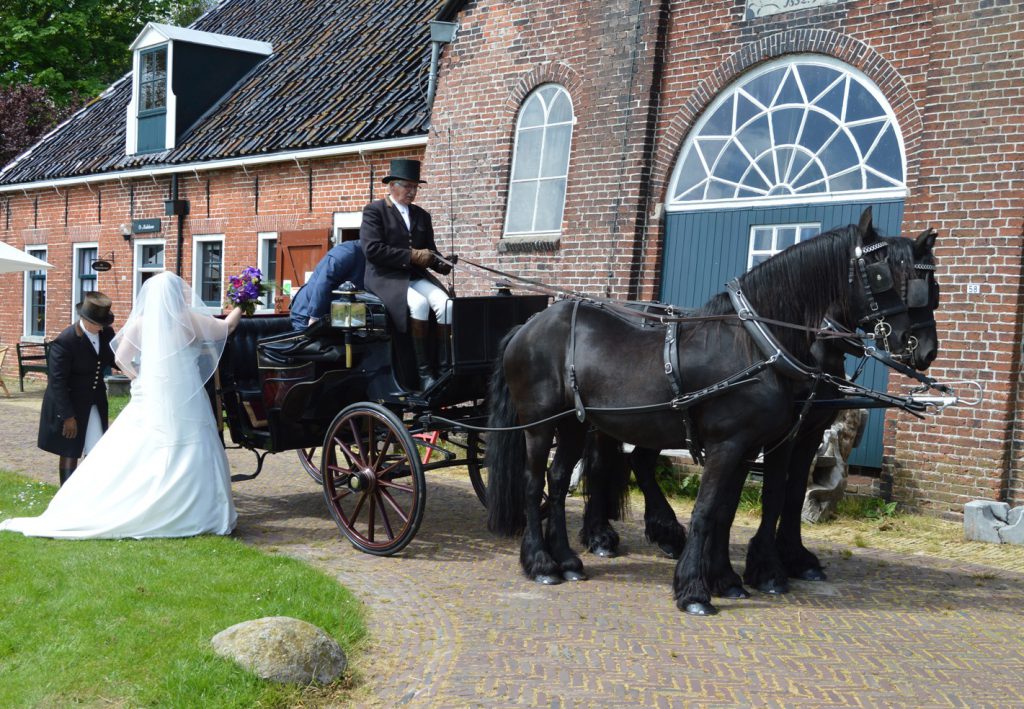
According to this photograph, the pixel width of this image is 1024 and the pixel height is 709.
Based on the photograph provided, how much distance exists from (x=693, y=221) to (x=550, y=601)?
18.1 feet

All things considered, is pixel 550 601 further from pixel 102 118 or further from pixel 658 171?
pixel 102 118

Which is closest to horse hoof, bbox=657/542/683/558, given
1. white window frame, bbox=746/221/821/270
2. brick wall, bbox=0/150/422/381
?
white window frame, bbox=746/221/821/270

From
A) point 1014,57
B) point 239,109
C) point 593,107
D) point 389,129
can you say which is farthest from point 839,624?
point 239,109

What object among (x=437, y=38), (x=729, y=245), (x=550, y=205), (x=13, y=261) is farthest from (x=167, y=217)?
(x=729, y=245)

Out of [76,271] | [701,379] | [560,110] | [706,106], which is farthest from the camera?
[76,271]

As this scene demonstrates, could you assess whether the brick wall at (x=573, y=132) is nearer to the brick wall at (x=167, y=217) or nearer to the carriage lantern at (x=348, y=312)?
the brick wall at (x=167, y=217)

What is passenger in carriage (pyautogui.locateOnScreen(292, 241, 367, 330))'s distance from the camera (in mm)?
7078

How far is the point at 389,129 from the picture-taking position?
13.3m

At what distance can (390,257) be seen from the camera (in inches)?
264

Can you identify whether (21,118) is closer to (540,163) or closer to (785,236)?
(540,163)

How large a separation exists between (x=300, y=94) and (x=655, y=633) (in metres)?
12.9

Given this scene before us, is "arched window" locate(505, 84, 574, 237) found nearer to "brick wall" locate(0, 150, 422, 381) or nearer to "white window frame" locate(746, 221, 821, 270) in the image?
"brick wall" locate(0, 150, 422, 381)

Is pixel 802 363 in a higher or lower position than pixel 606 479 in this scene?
higher

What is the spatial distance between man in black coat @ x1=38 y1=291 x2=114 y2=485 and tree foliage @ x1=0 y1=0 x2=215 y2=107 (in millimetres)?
19394
